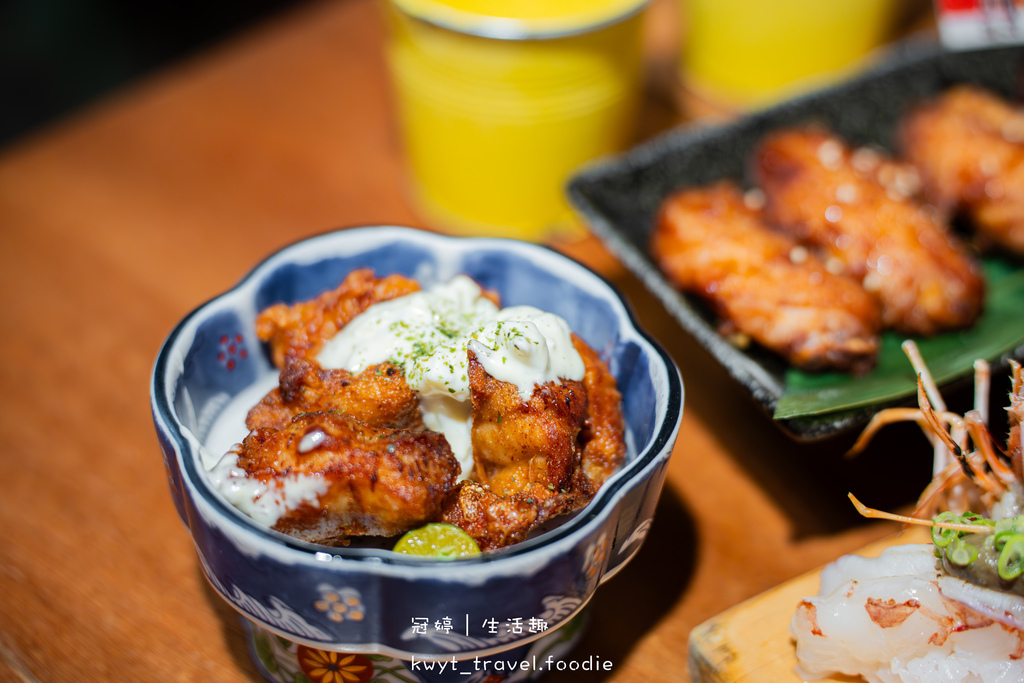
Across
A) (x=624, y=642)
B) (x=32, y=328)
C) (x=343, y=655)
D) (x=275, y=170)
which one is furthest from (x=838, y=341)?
(x=32, y=328)

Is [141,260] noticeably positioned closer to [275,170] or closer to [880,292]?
[275,170]

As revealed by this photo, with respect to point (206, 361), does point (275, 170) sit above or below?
below

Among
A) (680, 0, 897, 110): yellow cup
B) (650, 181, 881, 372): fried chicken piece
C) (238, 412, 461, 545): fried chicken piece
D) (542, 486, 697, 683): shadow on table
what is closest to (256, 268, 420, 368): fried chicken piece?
(238, 412, 461, 545): fried chicken piece

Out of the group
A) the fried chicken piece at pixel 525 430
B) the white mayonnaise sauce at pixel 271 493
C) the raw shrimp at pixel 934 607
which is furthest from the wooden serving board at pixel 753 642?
the white mayonnaise sauce at pixel 271 493

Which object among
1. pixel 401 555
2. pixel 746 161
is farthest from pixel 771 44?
pixel 401 555

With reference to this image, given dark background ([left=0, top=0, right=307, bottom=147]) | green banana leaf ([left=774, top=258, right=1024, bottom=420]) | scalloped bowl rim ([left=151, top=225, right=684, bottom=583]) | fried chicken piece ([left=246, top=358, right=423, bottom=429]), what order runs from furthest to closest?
1. dark background ([left=0, top=0, right=307, bottom=147])
2. green banana leaf ([left=774, top=258, right=1024, bottom=420])
3. fried chicken piece ([left=246, top=358, right=423, bottom=429])
4. scalloped bowl rim ([left=151, top=225, right=684, bottom=583])

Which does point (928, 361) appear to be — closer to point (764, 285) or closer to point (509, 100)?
point (764, 285)

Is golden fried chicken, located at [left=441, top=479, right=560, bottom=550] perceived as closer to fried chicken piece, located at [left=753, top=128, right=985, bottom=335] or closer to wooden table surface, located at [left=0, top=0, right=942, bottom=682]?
wooden table surface, located at [left=0, top=0, right=942, bottom=682]
